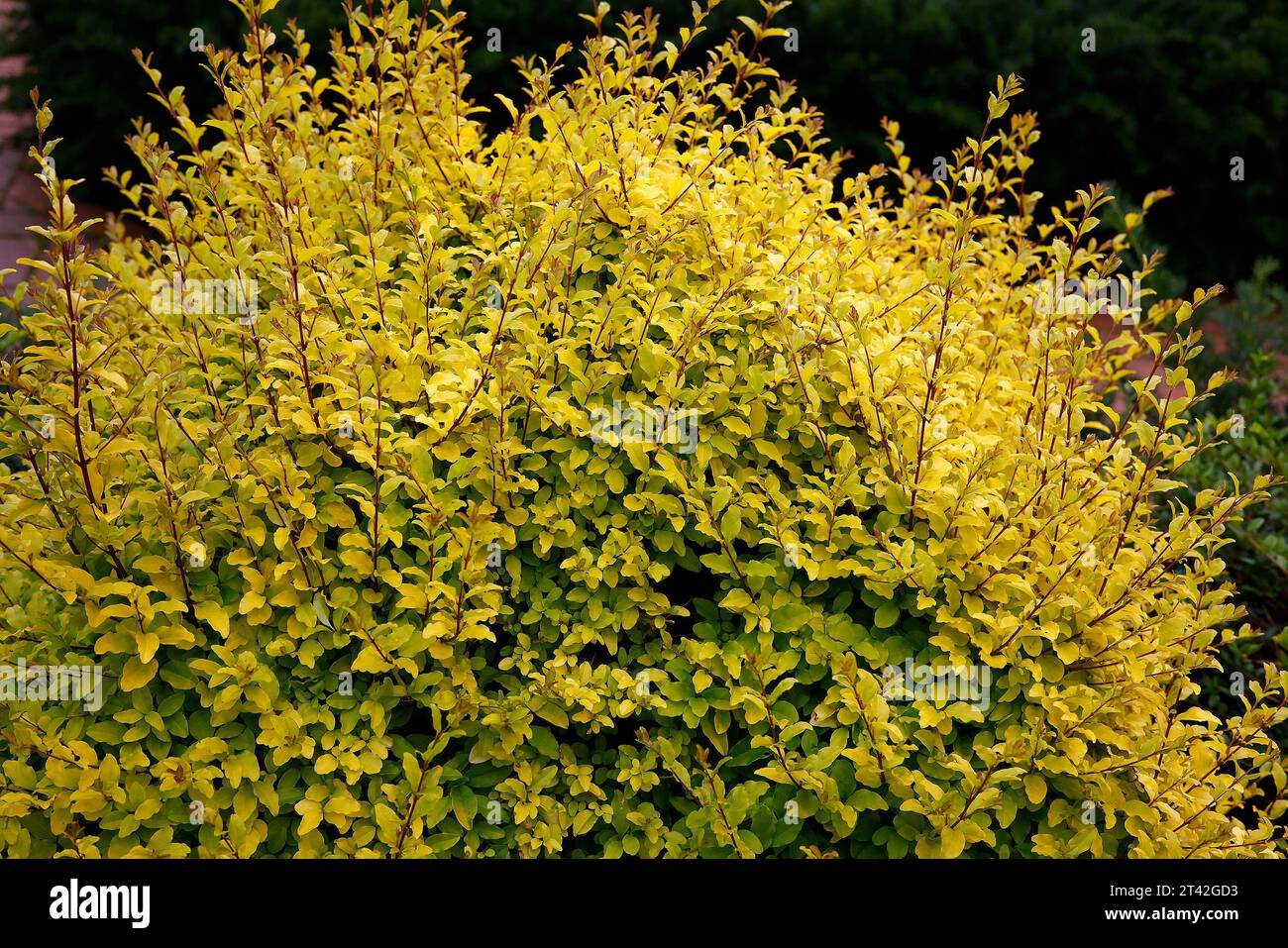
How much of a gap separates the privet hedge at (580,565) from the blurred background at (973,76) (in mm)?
4031

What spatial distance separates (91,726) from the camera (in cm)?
176

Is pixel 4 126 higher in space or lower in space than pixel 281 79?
higher

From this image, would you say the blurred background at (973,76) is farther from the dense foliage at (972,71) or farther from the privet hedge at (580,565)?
the privet hedge at (580,565)

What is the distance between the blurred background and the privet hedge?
4031mm

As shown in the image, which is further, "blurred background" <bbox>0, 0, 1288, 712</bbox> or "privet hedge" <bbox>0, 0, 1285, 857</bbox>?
"blurred background" <bbox>0, 0, 1288, 712</bbox>

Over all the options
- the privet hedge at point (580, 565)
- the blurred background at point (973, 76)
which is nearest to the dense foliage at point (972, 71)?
the blurred background at point (973, 76)

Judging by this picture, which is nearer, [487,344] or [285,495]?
[285,495]

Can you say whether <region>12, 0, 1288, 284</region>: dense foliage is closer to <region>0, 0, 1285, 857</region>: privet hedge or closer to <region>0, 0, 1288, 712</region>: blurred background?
<region>0, 0, 1288, 712</region>: blurred background

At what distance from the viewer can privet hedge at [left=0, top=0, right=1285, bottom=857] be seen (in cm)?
174

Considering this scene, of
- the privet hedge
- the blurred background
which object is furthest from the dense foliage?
the privet hedge
